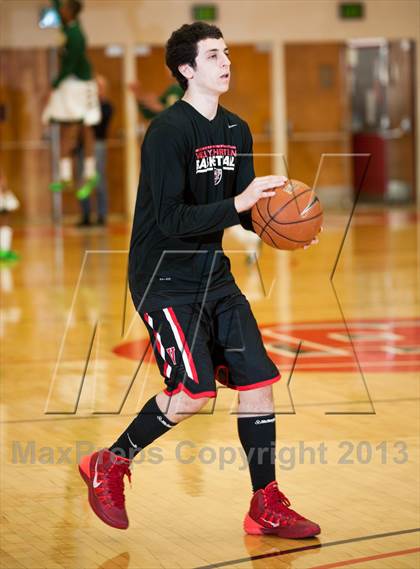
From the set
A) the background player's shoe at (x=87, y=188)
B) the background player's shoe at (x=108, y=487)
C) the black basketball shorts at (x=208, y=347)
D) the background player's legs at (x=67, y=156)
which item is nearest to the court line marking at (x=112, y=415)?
the background player's shoe at (x=108, y=487)

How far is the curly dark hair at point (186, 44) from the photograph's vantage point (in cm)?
393

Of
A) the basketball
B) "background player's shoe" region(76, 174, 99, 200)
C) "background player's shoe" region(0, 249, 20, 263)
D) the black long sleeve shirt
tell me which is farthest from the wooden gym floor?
"background player's shoe" region(76, 174, 99, 200)

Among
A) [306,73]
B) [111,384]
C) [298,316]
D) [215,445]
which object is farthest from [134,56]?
[215,445]

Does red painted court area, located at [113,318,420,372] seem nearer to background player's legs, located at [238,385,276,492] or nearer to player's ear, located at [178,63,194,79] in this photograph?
background player's legs, located at [238,385,276,492]

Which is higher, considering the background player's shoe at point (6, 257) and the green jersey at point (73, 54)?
the green jersey at point (73, 54)

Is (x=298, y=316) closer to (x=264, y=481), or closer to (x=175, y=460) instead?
(x=175, y=460)

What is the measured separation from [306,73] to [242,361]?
17.1 m

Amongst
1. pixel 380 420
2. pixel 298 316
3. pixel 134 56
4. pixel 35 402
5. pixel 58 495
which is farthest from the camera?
pixel 134 56

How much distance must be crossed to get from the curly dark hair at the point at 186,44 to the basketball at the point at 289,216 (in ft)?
1.69

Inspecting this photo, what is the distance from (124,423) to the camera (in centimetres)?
550

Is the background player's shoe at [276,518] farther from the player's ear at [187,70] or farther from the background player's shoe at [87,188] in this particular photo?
the background player's shoe at [87,188]

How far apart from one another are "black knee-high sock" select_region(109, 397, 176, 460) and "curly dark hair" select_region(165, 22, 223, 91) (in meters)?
1.11

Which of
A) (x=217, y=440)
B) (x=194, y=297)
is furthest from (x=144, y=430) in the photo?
(x=217, y=440)

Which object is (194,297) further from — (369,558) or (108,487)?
(369,558)
